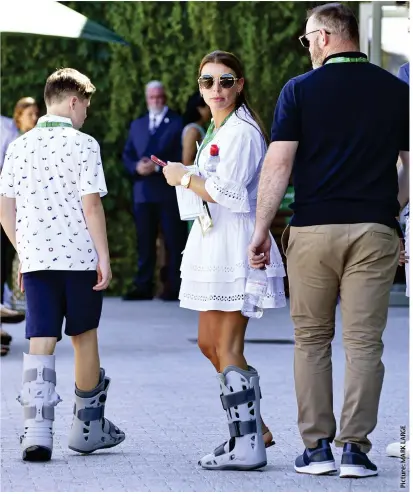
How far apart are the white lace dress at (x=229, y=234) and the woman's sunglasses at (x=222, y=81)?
13cm

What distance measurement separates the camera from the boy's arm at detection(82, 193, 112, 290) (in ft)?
22.7

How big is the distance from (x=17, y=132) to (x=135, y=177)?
346 cm

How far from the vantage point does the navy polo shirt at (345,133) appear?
6340 millimetres

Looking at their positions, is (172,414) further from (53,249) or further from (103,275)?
(53,249)

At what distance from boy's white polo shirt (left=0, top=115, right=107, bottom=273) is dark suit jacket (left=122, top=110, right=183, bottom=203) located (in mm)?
8294

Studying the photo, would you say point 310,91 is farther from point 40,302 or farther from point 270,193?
point 40,302

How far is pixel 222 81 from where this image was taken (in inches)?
270

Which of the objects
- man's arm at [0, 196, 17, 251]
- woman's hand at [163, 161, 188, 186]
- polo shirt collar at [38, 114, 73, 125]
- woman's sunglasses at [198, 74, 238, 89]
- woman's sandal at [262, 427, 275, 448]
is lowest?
woman's sandal at [262, 427, 275, 448]

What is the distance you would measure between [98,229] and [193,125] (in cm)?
818

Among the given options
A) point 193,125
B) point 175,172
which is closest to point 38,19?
point 193,125

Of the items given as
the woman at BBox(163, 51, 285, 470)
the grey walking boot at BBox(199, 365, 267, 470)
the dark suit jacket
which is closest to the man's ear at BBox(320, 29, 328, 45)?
the woman at BBox(163, 51, 285, 470)

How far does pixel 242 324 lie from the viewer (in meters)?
6.76

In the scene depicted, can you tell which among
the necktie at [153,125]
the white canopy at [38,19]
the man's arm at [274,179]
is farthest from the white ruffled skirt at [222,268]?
the necktie at [153,125]

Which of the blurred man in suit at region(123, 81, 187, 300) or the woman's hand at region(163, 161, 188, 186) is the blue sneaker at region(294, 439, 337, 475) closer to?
the woman's hand at region(163, 161, 188, 186)
